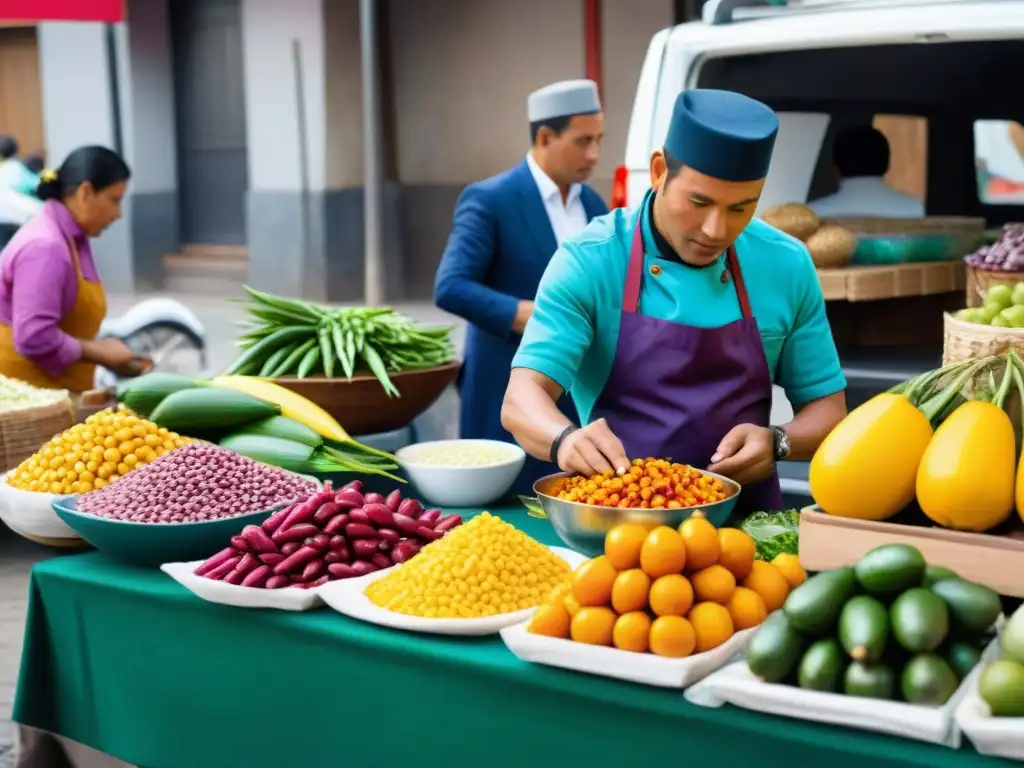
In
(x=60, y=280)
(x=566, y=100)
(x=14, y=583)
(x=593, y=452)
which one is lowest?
(x=14, y=583)

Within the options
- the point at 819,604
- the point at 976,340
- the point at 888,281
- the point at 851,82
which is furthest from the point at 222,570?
the point at 851,82

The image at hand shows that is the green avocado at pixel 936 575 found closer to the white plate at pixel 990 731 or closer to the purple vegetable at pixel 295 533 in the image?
the white plate at pixel 990 731

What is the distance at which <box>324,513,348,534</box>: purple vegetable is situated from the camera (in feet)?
7.72

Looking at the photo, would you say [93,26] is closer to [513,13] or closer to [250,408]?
[513,13]

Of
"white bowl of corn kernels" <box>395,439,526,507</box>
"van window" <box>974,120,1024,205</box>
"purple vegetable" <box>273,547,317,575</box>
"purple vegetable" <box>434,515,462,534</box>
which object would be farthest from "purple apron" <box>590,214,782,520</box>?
"van window" <box>974,120,1024,205</box>

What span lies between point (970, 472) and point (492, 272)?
280cm

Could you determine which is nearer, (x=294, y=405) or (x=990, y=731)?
(x=990, y=731)

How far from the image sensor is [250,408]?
10.3 feet

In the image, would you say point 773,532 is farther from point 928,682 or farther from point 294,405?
point 294,405

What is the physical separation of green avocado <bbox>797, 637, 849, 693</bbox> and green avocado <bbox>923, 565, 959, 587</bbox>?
163mm

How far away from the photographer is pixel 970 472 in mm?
1873

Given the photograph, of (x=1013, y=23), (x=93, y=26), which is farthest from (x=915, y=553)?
(x=93, y=26)

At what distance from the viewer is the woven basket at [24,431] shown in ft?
15.1

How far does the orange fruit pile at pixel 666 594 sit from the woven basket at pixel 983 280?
2040mm
